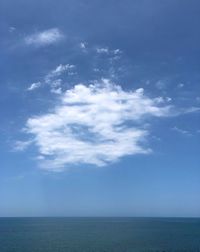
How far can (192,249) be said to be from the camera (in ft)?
219

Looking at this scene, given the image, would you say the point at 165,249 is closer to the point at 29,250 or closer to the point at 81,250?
the point at 81,250

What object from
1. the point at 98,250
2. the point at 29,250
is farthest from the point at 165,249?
the point at 29,250

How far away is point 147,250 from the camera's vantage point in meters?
64.9

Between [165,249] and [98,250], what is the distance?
1339 cm

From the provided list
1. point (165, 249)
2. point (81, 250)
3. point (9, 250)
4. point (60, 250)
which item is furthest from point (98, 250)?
point (9, 250)

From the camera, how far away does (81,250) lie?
6612cm

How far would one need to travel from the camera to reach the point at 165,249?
218 ft

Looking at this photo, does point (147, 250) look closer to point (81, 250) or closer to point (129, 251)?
point (129, 251)

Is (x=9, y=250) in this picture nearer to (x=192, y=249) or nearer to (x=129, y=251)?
(x=129, y=251)

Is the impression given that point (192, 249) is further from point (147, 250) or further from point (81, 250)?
point (81, 250)

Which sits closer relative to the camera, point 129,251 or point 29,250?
point 129,251

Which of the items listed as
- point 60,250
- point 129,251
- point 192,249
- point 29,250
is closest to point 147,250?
point 129,251

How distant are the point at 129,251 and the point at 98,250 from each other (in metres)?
6.33

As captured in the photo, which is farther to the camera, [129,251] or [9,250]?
[9,250]
